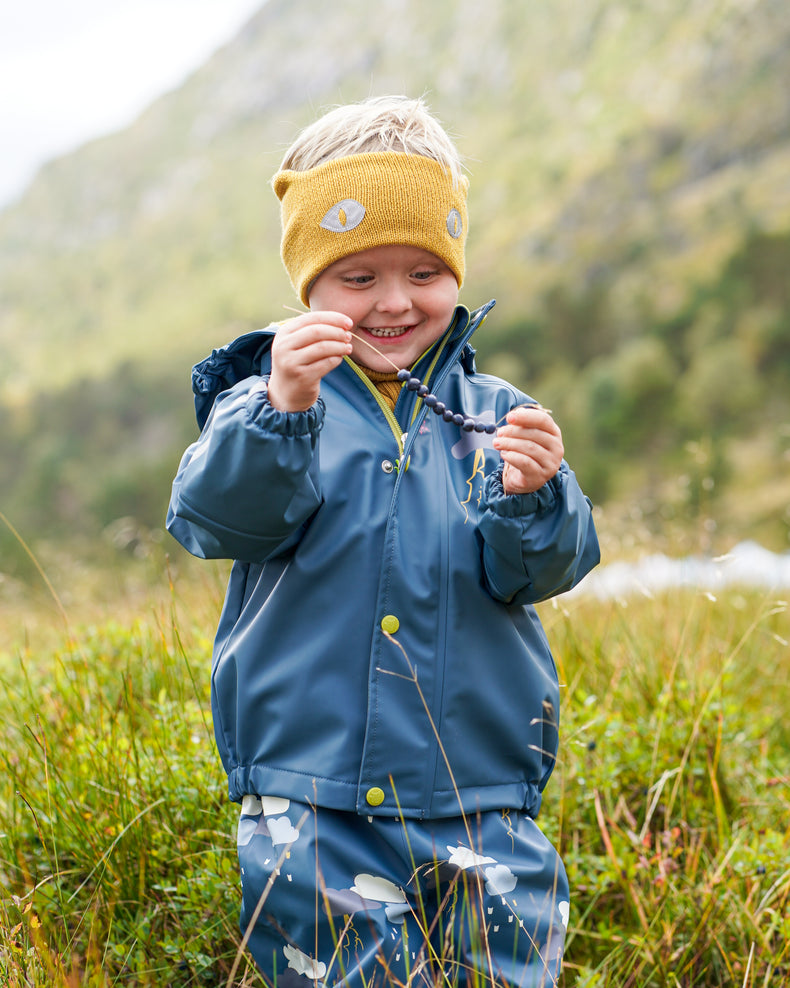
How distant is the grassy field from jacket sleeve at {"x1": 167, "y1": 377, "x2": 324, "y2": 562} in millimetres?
805

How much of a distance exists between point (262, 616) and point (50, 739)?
1.04 m

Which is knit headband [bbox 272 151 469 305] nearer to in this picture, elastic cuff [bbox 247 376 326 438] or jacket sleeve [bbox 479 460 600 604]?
elastic cuff [bbox 247 376 326 438]

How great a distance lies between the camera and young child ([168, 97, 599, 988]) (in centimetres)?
183

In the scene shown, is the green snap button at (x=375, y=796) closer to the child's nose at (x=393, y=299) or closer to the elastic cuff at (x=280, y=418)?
the elastic cuff at (x=280, y=418)

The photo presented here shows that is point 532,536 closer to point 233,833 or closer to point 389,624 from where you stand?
point 389,624

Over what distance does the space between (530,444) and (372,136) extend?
81cm

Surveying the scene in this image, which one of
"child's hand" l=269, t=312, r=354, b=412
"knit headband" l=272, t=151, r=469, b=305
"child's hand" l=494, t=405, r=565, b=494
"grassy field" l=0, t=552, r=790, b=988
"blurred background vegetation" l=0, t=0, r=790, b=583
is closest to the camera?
"child's hand" l=269, t=312, r=354, b=412

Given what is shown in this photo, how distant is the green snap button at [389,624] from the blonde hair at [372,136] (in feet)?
3.29

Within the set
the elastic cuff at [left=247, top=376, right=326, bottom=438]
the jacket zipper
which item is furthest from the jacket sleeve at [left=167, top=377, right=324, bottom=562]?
the jacket zipper

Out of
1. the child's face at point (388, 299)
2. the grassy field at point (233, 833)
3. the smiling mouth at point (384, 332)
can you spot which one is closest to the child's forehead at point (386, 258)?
the child's face at point (388, 299)

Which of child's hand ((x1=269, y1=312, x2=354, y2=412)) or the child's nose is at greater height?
the child's nose

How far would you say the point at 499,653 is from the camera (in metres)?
2.01

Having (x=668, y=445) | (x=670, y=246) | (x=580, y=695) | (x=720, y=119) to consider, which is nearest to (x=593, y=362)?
(x=668, y=445)

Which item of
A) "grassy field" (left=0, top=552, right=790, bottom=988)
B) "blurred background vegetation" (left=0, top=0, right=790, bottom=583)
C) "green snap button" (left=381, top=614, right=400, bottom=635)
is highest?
"blurred background vegetation" (left=0, top=0, right=790, bottom=583)
